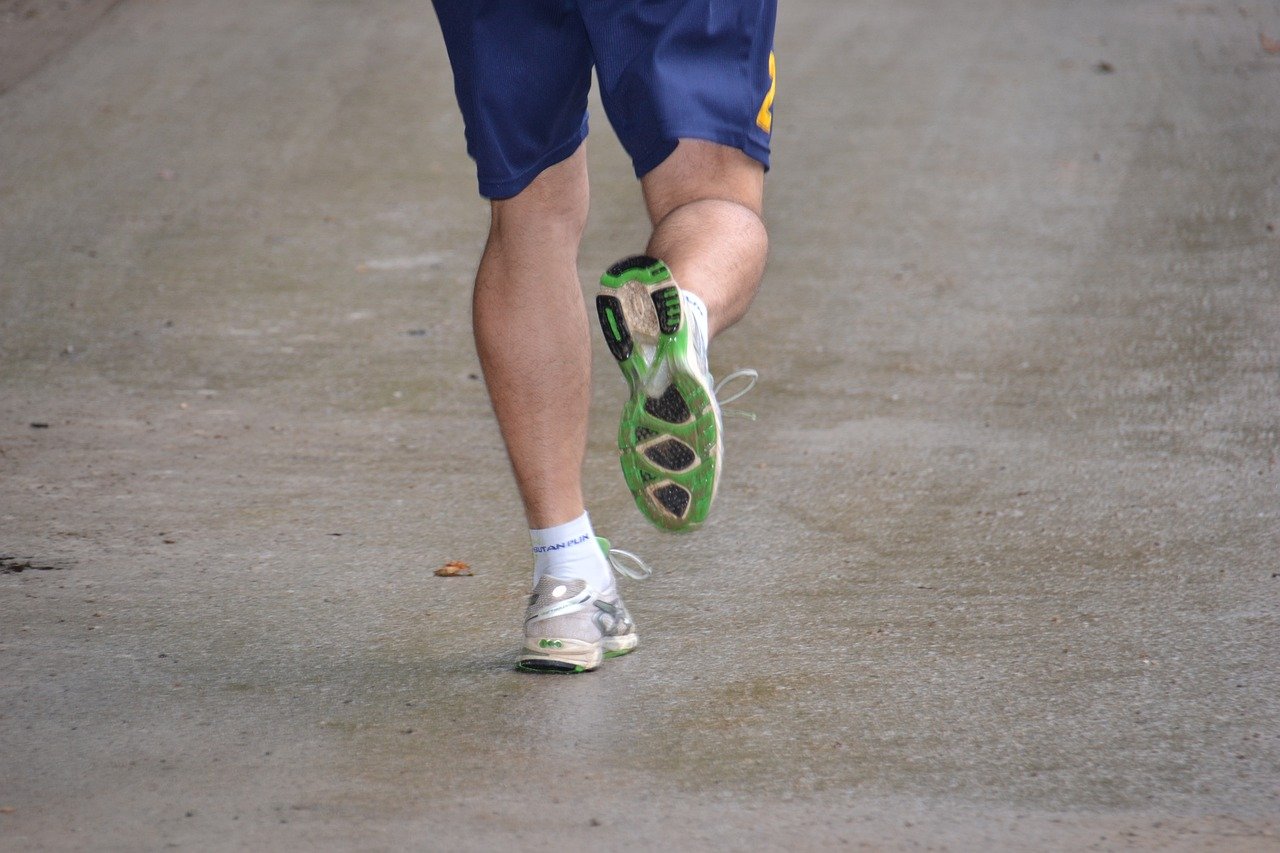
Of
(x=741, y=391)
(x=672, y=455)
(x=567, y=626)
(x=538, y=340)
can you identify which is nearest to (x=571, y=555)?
(x=567, y=626)

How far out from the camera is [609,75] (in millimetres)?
2320

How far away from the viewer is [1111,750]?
224 centimetres

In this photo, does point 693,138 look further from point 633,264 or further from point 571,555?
point 571,555

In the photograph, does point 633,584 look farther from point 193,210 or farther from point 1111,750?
point 193,210

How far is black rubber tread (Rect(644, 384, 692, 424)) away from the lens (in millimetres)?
2172

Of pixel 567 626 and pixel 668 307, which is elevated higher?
pixel 668 307

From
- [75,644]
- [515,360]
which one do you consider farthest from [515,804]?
[75,644]

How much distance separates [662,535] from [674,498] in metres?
1.12

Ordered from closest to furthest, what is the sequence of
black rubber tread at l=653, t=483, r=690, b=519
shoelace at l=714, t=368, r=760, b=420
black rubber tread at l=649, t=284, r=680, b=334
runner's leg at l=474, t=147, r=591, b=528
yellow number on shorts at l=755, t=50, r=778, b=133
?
black rubber tread at l=649, t=284, r=680, b=334 < black rubber tread at l=653, t=483, r=690, b=519 < yellow number on shorts at l=755, t=50, r=778, b=133 < shoelace at l=714, t=368, r=760, b=420 < runner's leg at l=474, t=147, r=591, b=528

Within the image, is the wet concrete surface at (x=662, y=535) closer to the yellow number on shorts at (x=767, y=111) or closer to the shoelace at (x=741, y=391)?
the shoelace at (x=741, y=391)

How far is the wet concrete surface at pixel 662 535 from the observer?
7.00 feet

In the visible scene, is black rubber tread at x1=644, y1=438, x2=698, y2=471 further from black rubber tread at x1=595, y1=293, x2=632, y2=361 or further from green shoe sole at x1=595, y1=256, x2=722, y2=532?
black rubber tread at x1=595, y1=293, x2=632, y2=361

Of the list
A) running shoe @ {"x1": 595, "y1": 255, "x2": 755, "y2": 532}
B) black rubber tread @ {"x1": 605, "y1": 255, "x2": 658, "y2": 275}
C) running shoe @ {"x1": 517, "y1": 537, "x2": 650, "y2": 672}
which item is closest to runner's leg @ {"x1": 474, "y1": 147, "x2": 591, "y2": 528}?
running shoe @ {"x1": 517, "y1": 537, "x2": 650, "y2": 672}

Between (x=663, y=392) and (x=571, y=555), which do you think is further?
(x=571, y=555)
